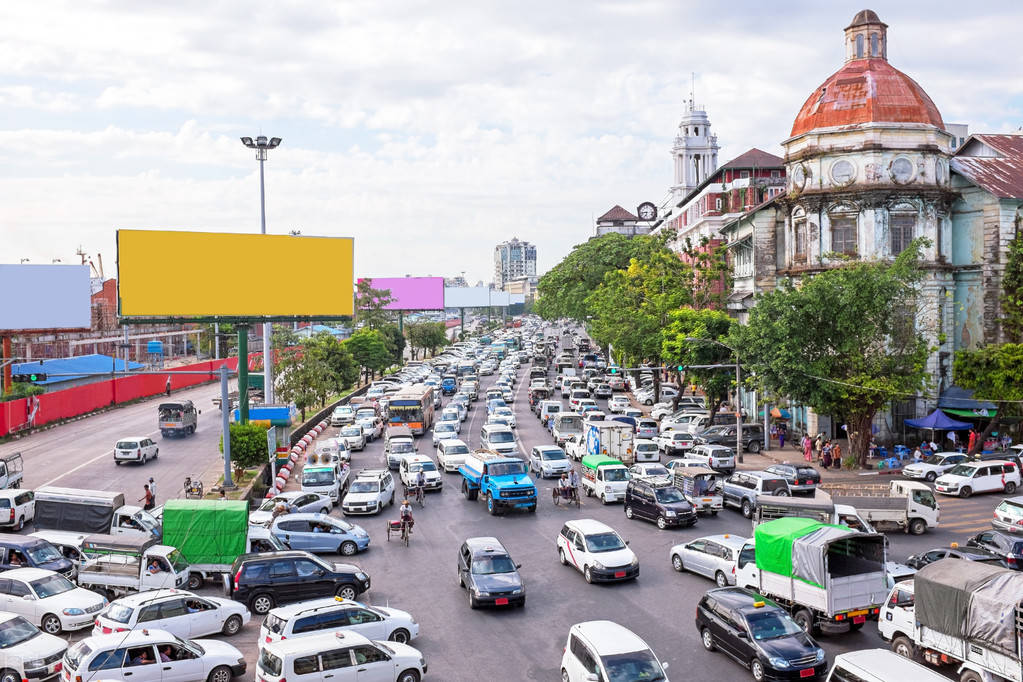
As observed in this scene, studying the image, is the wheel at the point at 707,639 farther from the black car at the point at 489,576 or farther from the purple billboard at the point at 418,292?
the purple billboard at the point at 418,292

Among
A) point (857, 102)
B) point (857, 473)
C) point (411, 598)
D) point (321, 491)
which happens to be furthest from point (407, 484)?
point (857, 102)

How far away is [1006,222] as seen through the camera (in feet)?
157

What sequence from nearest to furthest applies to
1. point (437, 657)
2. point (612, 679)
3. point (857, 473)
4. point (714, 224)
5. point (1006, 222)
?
point (612, 679) → point (437, 657) → point (857, 473) → point (1006, 222) → point (714, 224)

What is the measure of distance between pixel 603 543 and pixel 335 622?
9.13m

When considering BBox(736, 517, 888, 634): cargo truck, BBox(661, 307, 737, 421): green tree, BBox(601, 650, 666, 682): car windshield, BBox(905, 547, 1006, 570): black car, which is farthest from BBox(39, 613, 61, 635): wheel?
BBox(661, 307, 737, 421): green tree

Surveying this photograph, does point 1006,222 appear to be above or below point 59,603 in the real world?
above

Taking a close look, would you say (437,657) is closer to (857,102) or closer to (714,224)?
(857,102)

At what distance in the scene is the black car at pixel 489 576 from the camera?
22.5 meters

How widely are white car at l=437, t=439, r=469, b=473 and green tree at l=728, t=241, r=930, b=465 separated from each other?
15.5 meters

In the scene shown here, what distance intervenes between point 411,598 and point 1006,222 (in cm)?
4004

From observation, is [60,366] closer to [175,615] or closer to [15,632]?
[15,632]

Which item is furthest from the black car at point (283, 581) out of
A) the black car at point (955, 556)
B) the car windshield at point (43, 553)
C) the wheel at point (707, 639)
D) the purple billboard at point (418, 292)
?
the purple billboard at point (418, 292)

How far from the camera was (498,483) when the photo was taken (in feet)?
113

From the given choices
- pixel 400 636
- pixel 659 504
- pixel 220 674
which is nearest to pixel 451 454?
pixel 659 504
